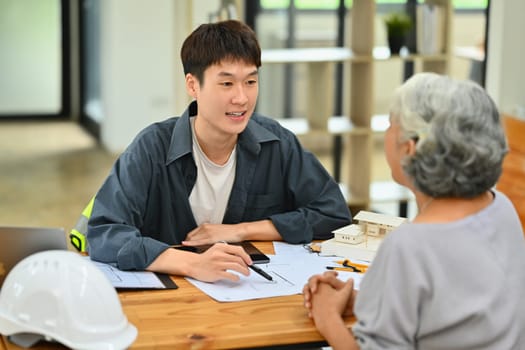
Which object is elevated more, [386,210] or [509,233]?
[509,233]

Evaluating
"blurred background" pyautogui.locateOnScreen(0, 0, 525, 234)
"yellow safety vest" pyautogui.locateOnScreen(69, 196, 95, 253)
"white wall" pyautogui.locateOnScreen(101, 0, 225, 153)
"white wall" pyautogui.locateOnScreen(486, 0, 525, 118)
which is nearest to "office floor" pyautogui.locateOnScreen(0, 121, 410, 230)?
"blurred background" pyautogui.locateOnScreen(0, 0, 525, 234)

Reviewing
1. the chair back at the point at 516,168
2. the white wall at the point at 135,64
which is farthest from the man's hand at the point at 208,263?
the white wall at the point at 135,64

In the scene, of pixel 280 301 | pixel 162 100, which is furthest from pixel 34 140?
pixel 280 301

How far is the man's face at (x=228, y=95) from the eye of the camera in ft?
8.63

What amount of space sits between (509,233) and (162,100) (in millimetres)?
6410

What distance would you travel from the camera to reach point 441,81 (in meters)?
1.80

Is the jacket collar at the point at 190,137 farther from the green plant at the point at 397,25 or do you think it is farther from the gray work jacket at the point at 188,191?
the green plant at the point at 397,25

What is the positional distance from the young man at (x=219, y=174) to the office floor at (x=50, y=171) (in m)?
3.30

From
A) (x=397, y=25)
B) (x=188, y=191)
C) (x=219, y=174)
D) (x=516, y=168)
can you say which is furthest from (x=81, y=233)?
(x=397, y=25)

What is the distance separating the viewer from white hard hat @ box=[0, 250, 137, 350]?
177 cm

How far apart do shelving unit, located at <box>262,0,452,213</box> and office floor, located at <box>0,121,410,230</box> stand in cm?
55

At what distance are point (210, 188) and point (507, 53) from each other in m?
3.31

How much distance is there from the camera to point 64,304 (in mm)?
1768

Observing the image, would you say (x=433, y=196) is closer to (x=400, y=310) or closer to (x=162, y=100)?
(x=400, y=310)
